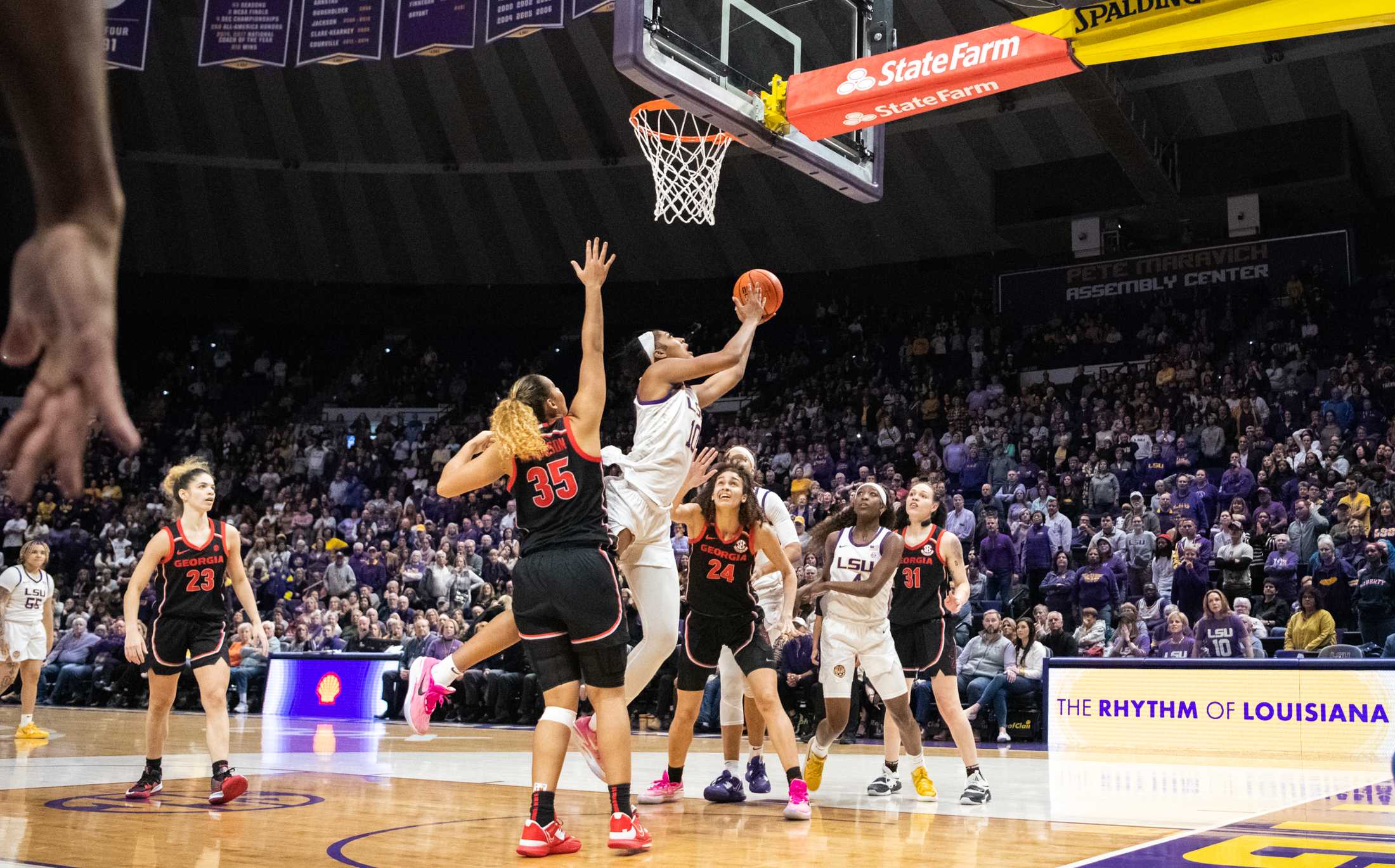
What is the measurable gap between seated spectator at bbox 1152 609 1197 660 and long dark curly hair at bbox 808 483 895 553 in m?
5.18

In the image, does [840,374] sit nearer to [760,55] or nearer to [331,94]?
[331,94]

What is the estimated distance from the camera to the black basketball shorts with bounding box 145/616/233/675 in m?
6.98

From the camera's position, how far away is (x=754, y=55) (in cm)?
937

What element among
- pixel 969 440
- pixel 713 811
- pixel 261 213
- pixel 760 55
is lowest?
pixel 713 811

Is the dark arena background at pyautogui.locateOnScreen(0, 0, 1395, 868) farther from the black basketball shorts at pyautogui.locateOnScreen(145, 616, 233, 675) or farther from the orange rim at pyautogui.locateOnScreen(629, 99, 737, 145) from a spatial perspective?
the orange rim at pyautogui.locateOnScreen(629, 99, 737, 145)

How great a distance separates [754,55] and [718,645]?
4692 millimetres

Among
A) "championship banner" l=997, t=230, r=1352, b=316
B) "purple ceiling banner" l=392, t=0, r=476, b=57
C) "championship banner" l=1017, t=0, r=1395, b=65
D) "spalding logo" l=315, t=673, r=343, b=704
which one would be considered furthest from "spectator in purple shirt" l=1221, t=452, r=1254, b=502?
"spalding logo" l=315, t=673, r=343, b=704

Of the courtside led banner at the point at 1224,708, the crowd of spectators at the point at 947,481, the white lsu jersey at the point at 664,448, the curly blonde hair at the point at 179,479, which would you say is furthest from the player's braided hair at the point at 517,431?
the courtside led banner at the point at 1224,708

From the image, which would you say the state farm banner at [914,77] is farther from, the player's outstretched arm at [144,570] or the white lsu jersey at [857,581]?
the player's outstretched arm at [144,570]

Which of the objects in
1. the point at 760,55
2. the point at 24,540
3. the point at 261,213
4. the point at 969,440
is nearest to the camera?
the point at 760,55

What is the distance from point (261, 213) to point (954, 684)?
2291 centimetres

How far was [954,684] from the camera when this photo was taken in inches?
297

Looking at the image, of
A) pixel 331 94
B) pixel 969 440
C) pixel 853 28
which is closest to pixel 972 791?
pixel 853 28

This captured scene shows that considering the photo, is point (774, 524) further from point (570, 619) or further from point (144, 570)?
point (144, 570)
